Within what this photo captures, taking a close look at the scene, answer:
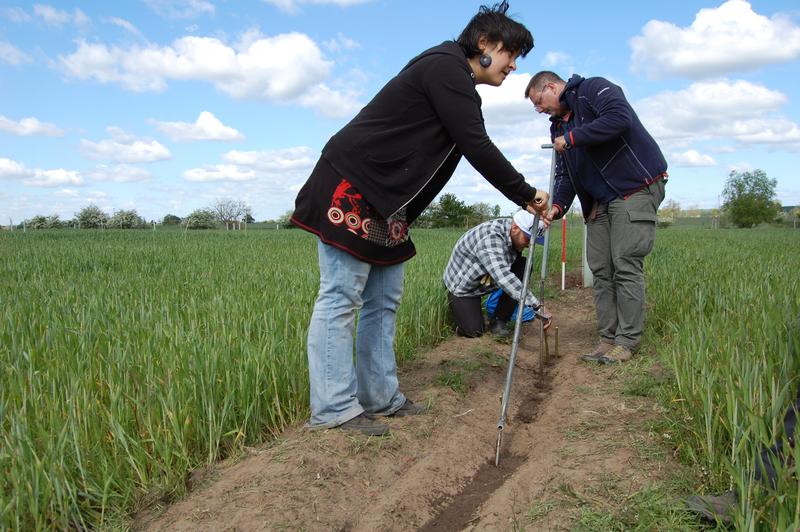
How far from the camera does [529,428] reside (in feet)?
10.1

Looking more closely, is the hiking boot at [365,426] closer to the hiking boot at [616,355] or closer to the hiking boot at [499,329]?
the hiking boot at [616,355]

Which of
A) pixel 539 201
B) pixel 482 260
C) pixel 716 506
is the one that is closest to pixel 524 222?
pixel 482 260

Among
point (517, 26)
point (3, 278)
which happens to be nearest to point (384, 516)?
point (517, 26)

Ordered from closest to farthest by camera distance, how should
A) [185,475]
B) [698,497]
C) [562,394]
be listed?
[698,497] → [185,475] → [562,394]

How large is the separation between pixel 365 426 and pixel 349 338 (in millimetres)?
415

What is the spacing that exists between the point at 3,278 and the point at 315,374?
16.6 ft

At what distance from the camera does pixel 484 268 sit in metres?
4.82

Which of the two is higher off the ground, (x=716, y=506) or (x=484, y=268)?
(x=484, y=268)

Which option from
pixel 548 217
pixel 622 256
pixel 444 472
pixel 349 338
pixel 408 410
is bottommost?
pixel 444 472

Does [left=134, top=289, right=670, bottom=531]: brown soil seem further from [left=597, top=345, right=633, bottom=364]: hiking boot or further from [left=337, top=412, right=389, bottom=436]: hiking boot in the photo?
[left=597, top=345, right=633, bottom=364]: hiking boot

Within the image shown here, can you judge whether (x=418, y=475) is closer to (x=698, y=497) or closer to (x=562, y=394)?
(x=698, y=497)

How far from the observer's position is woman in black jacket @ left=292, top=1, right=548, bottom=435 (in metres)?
2.43

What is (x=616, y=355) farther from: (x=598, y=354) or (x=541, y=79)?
(x=541, y=79)

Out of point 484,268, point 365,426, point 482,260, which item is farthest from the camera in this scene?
point 484,268
